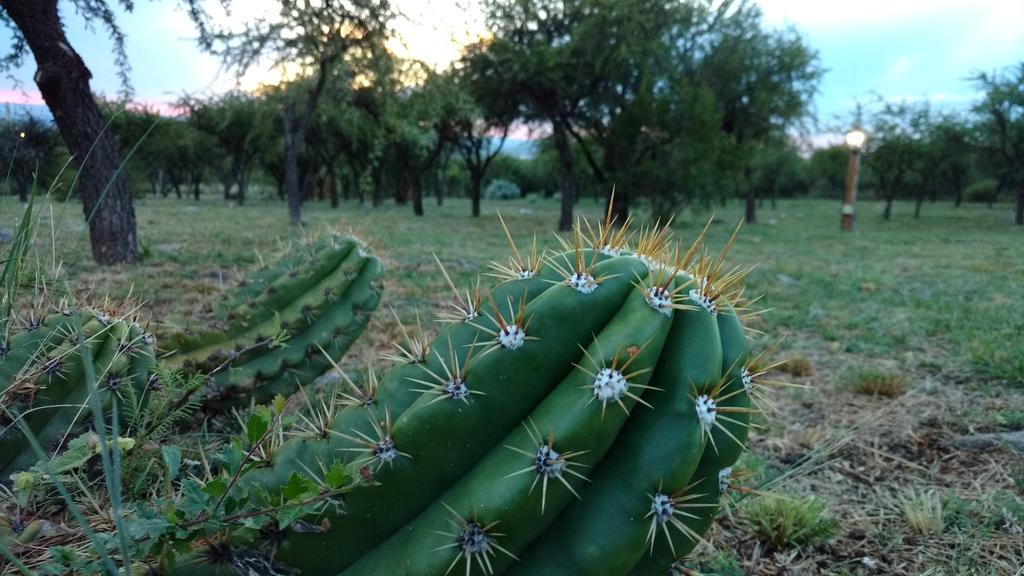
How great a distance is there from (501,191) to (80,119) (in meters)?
58.6

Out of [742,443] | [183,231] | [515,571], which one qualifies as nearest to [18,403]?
[515,571]

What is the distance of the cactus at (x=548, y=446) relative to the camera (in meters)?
1.36

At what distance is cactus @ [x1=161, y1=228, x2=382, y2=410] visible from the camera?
3.09 meters

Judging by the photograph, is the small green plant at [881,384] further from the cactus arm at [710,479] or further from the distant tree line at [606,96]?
the distant tree line at [606,96]

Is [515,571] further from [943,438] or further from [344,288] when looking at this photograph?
[943,438]

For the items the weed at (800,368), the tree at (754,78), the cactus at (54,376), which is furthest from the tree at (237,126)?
the cactus at (54,376)

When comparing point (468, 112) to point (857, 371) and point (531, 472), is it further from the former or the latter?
point (531, 472)

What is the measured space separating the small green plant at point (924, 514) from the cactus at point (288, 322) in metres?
2.61

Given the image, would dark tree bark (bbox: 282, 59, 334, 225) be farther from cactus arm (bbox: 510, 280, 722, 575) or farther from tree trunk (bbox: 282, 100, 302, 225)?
cactus arm (bbox: 510, 280, 722, 575)

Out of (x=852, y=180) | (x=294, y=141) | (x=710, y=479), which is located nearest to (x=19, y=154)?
(x=710, y=479)

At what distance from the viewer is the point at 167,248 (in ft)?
30.4

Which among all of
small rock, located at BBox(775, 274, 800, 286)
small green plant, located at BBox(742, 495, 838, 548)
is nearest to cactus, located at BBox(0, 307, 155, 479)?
small green plant, located at BBox(742, 495, 838, 548)

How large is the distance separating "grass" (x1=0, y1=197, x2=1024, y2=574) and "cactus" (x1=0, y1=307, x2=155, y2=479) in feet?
0.75

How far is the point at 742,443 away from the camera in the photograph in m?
1.52
